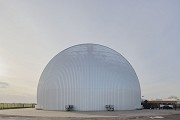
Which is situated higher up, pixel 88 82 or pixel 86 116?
pixel 88 82

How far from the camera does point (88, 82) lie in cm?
4272

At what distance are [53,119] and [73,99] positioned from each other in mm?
15360

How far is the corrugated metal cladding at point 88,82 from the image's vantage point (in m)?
42.2

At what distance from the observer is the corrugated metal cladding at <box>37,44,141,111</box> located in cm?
4219

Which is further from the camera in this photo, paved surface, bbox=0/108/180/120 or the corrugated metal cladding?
the corrugated metal cladding

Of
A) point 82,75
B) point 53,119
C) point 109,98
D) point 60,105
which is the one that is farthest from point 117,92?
point 53,119

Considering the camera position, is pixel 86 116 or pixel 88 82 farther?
pixel 88 82

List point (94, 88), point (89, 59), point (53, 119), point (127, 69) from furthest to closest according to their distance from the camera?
1. point (127, 69)
2. point (89, 59)
3. point (94, 88)
4. point (53, 119)

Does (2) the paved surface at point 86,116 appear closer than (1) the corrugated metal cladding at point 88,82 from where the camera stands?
Yes

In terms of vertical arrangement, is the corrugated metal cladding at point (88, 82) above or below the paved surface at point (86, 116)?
above

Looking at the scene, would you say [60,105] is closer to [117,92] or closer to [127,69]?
[117,92]

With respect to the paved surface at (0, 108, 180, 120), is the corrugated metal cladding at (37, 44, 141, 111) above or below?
above

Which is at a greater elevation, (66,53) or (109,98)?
(66,53)

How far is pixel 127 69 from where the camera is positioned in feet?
158
